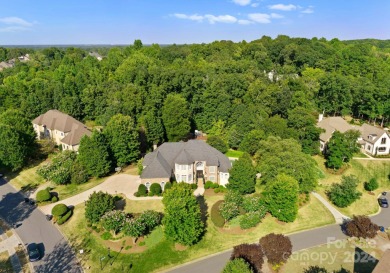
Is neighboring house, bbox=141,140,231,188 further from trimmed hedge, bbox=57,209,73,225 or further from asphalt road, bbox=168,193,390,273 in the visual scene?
asphalt road, bbox=168,193,390,273

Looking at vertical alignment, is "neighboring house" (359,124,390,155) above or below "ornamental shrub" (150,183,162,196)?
above

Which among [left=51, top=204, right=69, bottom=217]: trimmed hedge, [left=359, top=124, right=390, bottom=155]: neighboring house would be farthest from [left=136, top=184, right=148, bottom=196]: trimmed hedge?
[left=359, top=124, right=390, bottom=155]: neighboring house

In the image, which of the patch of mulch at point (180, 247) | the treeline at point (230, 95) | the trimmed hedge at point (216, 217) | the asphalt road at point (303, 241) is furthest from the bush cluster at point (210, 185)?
the asphalt road at point (303, 241)

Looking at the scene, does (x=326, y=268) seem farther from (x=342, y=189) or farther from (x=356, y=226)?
(x=342, y=189)

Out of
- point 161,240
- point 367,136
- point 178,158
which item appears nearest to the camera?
point 161,240

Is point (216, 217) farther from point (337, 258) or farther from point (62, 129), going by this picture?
point (62, 129)

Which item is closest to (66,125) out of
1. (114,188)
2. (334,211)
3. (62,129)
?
(62,129)

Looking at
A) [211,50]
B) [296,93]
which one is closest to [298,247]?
[296,93]
